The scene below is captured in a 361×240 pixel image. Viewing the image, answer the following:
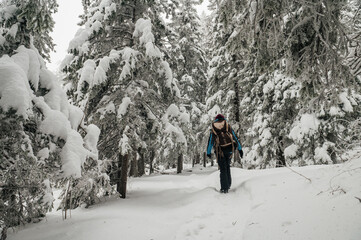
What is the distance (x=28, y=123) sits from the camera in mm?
3053

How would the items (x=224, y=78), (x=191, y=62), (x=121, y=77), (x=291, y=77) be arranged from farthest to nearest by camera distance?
1. (x=191, y=62)
2. (x=224, y=78)
3. (x=121, y=77)
4. (x=291, y=77)

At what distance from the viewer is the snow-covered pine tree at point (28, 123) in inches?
107

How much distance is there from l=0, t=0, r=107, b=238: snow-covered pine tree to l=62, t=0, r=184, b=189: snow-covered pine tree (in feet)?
9.22

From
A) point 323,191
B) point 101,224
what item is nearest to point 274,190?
point 323,191

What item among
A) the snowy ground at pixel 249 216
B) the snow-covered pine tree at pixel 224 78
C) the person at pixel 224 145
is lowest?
the snowy ground at pixel 249 216

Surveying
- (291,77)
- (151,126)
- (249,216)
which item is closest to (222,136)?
(291,77)

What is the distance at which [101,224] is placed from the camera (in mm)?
4391

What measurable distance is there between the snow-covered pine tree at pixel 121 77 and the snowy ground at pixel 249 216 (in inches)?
84.1

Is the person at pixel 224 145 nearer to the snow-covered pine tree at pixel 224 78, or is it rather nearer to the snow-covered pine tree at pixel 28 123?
the snow-covered pine tree at pixel 28 123

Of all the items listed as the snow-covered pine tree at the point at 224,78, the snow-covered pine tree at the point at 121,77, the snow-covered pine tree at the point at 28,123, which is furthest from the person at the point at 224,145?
the snow-covered pine tree at the point at 224,78

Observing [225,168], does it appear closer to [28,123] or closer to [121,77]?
[121,77]

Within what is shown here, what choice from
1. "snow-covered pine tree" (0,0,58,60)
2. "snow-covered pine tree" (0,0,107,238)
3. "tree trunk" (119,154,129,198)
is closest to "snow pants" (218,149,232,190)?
"tree trunk" (119,154,129,198)

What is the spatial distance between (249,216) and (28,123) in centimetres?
403

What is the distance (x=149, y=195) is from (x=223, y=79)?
10.5 metres
